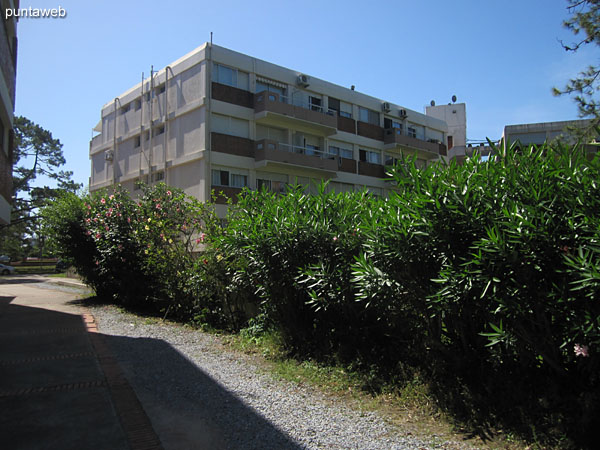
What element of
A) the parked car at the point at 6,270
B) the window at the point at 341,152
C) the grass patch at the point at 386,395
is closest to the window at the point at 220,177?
the window at the point at 341,152

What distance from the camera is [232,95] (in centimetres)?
2614

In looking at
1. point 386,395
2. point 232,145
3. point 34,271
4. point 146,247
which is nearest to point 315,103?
point 232,145

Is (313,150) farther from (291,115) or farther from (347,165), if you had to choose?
(347,165)

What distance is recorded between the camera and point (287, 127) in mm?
29172

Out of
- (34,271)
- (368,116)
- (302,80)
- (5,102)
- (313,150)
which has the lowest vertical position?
(34,271)

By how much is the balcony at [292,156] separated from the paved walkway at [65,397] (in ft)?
60.9

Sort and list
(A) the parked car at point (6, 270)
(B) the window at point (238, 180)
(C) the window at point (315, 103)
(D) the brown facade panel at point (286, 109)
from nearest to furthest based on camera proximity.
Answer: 1. (B) the window at point (238, 180)
2. (D) the brown facade panel at point (286, 109)
3. (C) the window at point (315, 103)
4. (A) the parked car at point (6, 270)

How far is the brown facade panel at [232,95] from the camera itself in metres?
25.4

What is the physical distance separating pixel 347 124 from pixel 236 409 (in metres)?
29.4

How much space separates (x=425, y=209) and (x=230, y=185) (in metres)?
A: 22.2

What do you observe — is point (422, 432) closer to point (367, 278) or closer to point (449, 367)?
point (449, 367)

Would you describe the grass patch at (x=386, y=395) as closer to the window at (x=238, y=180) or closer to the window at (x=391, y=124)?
the window at (x=238, y=180)

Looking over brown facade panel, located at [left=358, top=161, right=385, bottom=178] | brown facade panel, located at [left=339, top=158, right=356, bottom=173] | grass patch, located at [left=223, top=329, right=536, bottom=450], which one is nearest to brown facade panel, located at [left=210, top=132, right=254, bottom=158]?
brown facade panel, located at [left=339, top=158, right=356, bottom=173]

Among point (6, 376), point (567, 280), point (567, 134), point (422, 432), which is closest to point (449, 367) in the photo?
point (422, 432)
